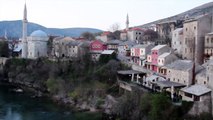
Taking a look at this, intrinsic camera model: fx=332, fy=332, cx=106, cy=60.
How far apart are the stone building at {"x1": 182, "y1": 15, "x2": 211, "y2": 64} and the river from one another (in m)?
14.4

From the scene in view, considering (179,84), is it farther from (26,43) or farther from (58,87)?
(26,43)

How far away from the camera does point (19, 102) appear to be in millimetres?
38969


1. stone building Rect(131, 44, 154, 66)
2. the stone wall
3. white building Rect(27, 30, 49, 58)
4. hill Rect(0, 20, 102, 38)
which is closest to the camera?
the stone wall

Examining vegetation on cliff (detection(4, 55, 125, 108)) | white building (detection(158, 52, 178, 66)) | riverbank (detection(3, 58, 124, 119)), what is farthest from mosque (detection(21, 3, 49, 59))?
white building (detection(158, 52, 178, 66))

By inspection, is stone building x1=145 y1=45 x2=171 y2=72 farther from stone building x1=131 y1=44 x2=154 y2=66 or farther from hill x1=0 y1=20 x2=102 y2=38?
hill x1=0 y1=20 x2=102 y2=38

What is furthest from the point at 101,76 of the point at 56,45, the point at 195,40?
the point at 56,45

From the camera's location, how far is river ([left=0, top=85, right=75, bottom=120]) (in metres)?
32.2

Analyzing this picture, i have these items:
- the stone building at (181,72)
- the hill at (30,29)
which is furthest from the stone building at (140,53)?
the hill at (30,29)

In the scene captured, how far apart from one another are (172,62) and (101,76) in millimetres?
9176

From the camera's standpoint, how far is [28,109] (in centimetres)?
3562

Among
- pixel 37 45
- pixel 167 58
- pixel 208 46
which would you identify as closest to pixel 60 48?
pixel 37 45

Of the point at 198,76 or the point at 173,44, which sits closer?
the point at 198,76

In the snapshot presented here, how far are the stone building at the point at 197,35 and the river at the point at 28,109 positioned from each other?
47.1 feet

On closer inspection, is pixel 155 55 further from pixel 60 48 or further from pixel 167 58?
pixel 60 48
